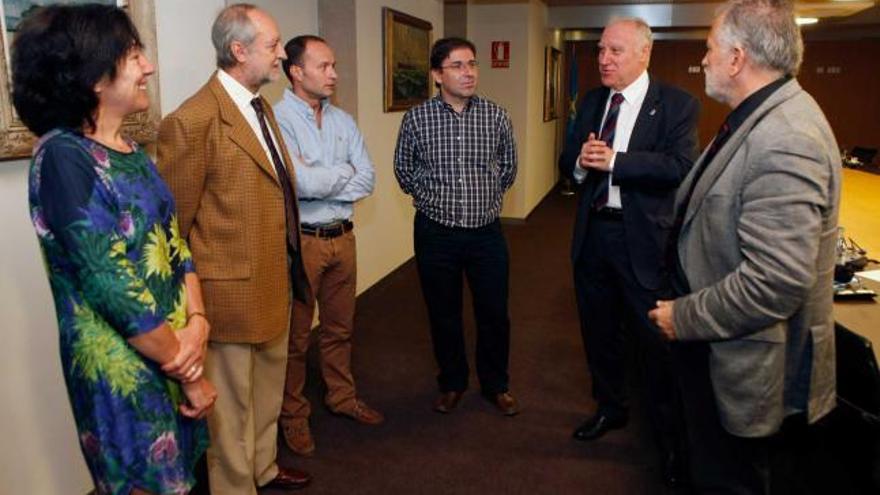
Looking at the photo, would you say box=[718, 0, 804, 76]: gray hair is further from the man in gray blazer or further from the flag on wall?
the flag on wall

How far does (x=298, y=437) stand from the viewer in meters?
2.60

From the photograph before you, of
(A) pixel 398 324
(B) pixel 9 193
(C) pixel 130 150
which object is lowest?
(A) pixel 398 324

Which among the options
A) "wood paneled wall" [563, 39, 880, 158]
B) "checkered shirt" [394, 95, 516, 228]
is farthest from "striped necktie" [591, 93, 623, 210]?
"wood paneled wall" [563, 39, 880, 158]

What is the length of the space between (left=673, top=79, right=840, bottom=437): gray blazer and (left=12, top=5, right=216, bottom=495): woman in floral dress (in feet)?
4.09

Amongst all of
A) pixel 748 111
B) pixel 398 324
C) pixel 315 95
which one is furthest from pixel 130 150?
pixel 398 324

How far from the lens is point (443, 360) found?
2.94 m

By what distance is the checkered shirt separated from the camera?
8.85 feet

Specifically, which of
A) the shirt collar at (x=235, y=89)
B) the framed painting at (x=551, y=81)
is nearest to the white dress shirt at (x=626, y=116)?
the shirt collar at (x=235, y=89)

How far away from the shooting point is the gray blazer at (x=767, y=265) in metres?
1.41

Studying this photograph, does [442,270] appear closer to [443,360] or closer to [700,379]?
[443,360]

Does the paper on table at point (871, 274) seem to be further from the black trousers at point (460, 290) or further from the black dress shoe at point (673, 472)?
the black trousers at point (460, 290)

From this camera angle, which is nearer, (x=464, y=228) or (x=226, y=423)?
(x=226, y=423)

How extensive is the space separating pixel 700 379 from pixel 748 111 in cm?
70

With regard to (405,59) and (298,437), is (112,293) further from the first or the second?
(405,59)
